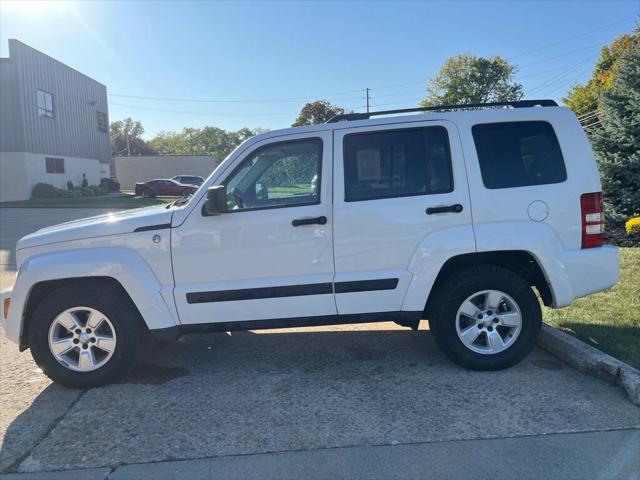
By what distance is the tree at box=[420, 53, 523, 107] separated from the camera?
48.4 m

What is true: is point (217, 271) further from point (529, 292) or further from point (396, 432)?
point (529, 292)

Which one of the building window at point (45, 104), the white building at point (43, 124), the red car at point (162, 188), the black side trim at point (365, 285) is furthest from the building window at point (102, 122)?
the black side trim at point (365, 285)

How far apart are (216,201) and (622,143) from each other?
31.3 feet

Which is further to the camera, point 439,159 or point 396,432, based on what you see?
point 439,159

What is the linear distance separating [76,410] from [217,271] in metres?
1.45

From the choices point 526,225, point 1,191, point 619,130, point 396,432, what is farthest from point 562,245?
point 1,191

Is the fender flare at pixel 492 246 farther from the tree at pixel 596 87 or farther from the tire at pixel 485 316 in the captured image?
the tree at pixel 596 87

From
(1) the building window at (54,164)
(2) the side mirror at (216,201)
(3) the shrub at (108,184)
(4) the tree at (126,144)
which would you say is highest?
(4) the tree at (126,144)

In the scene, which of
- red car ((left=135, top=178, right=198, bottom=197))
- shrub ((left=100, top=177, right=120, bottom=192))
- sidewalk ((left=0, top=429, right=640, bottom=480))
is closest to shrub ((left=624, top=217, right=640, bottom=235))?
sidewalk ((left=0, top=429, right=640, bottom=480))

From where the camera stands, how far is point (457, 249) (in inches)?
158

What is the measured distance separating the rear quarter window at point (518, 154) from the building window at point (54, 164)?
112 ft

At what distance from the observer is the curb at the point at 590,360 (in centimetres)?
367

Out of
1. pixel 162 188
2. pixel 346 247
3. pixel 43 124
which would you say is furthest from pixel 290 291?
pixel 43 124

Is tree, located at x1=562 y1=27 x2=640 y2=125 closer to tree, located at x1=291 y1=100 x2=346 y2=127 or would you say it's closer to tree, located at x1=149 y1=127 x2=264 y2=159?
tree, located at x1=291 y1=100 x2=346 y2=127
